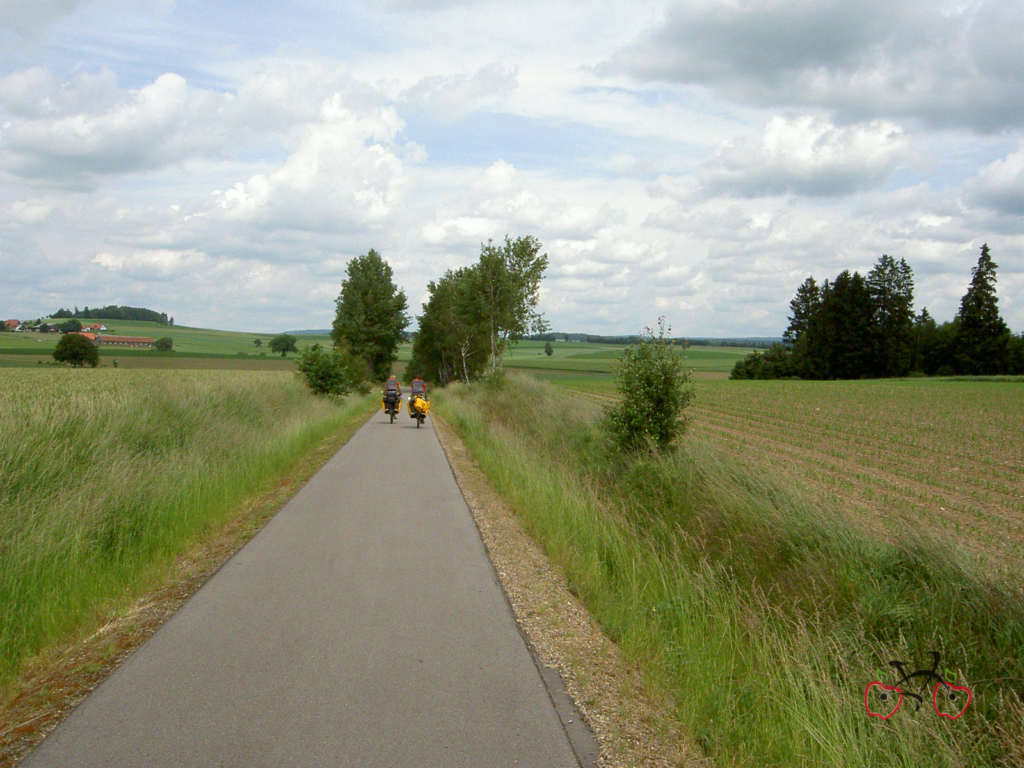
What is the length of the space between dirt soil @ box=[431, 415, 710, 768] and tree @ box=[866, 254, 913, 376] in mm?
86671

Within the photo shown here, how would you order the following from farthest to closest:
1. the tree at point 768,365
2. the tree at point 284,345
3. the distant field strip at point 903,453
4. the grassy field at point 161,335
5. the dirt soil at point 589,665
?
the tree at point 284,345 < the tree at point 768,365 < the grassy field at point 161,335 < the distant field strip at point 903,453 < the dirt soil at point 589,665

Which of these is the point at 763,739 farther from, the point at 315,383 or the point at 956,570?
the point at 315,383

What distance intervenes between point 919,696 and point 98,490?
808cm

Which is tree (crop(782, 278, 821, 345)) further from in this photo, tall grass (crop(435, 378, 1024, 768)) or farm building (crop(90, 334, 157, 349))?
tall grass (crop(435, 378, 1024, 768))

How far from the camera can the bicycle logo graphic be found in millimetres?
4477

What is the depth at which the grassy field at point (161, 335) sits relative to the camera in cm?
6836

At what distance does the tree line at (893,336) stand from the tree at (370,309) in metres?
48.1

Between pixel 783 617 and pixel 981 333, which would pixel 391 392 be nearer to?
pixel 783 617

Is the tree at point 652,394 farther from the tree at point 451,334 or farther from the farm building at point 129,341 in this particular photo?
the farm building at point 129,341

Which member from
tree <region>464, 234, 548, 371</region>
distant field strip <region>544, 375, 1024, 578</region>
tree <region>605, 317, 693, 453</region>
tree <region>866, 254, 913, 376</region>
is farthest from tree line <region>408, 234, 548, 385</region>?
tree <region>866, 254, 913, 376</region>

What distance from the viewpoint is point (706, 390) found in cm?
5509

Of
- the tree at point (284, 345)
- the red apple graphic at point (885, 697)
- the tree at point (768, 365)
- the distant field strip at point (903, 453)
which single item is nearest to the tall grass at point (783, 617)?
the red apple graphic at point (885, 697)

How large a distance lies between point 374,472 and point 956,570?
11876 mm

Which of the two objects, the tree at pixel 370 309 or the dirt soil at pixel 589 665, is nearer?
the dirt soil at pixel 589 665
